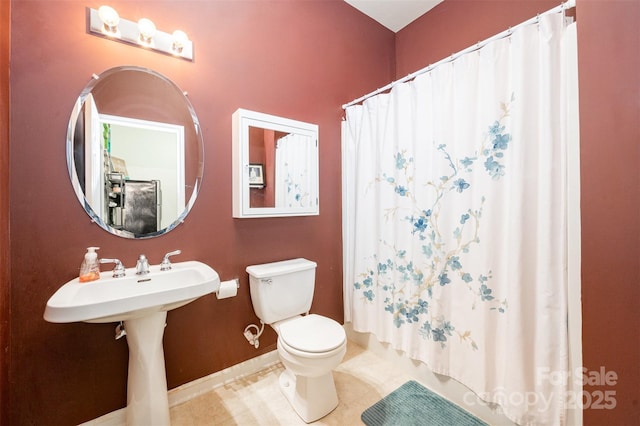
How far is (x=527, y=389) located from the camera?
1.19 metres

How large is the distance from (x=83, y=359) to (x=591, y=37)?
2541 millimetres

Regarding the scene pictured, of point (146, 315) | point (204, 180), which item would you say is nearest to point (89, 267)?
point (146, 315)

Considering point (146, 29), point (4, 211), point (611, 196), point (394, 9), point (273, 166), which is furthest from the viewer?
point (394, 9)

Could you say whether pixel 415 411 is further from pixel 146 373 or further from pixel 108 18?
pixel 108 18

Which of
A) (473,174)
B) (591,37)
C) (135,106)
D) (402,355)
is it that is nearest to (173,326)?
(135,106)

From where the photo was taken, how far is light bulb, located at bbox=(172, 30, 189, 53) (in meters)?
1.38

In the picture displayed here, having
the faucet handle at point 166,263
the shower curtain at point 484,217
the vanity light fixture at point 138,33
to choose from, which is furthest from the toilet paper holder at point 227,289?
the vanity light fixture at point 138,33

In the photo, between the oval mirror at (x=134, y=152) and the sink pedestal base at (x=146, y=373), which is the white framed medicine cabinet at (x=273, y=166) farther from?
the sink pedestal base at (x=146, y=373)

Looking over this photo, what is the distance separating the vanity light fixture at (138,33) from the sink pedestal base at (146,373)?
136cm

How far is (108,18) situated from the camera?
1222 millimetres

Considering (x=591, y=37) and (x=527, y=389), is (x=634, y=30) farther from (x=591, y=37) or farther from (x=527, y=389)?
(x=527, y=389)

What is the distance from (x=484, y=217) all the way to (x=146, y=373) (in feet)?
5.89

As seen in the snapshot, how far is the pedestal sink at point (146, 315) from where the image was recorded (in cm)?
105

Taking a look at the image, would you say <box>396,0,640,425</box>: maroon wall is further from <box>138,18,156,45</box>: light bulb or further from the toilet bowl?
<box>138,18,156,45</box>: light bulb
